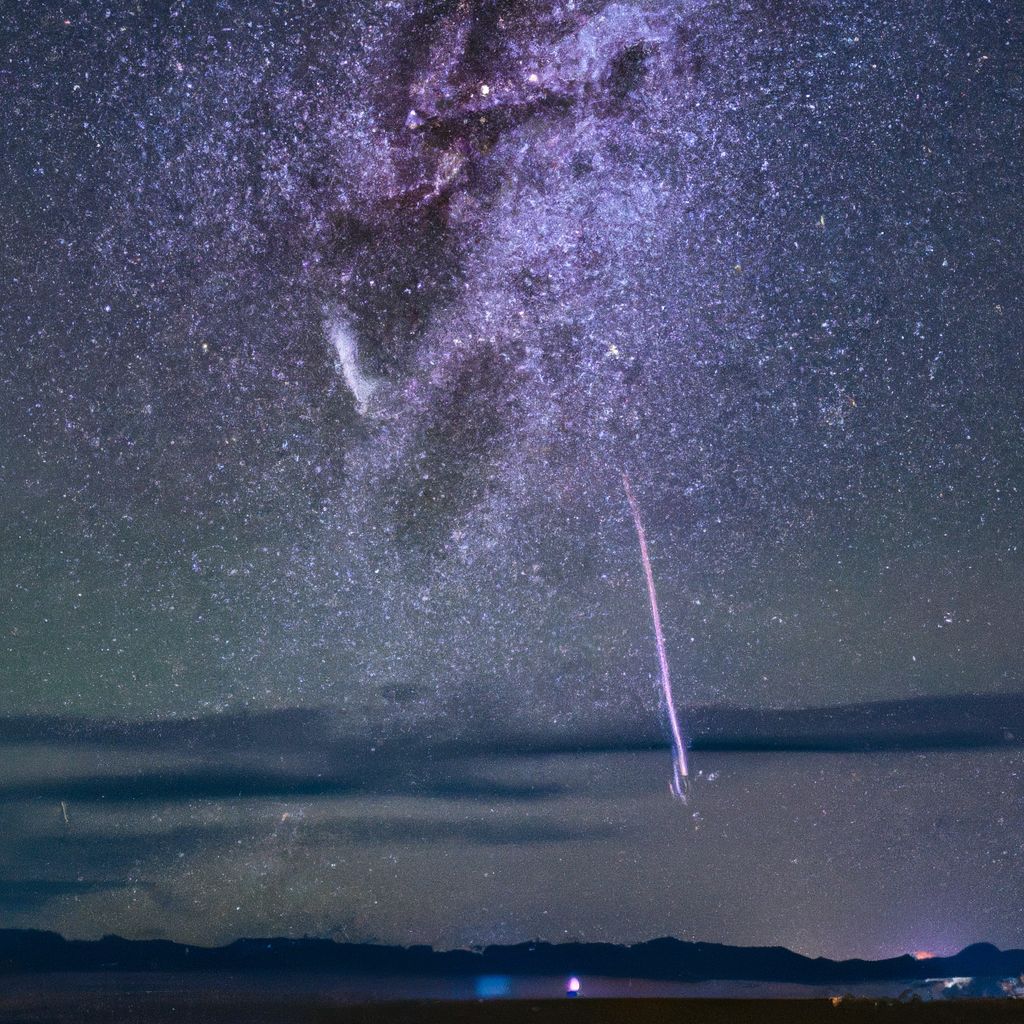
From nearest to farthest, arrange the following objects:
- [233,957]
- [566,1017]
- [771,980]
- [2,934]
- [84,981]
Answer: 1. [566,1017]
2. [771,980]
3. [84,981]
4. [233,957]
5. [2,934]

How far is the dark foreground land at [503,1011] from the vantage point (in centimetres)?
449

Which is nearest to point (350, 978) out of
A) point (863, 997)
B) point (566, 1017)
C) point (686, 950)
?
point (566, 1017)

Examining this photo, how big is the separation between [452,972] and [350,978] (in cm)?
64

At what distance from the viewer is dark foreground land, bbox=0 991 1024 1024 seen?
449 centimetres

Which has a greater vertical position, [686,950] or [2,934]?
[2,934]

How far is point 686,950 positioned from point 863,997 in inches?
68.0

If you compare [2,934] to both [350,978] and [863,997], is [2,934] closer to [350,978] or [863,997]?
[350,978]

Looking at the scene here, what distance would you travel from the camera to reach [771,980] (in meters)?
5.66

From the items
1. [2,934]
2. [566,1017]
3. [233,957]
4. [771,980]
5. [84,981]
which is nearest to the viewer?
[566,1017]

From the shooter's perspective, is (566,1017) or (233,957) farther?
(233,957)

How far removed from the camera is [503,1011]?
4840 millimetres

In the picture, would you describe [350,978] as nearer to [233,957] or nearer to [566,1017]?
[233,957]

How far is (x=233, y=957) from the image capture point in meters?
6.73

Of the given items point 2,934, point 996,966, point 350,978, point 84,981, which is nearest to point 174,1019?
point 350,978
